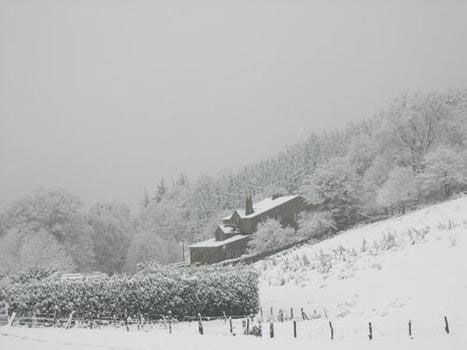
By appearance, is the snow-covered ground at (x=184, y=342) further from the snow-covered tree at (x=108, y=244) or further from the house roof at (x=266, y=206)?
the house roof at (x=266, y=206)

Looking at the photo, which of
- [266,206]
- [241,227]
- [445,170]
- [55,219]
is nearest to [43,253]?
[55,219]

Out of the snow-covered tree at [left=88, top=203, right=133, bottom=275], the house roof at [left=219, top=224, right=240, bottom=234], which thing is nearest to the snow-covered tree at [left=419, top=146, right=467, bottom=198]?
the house roof at [left=219, top=224, right=240, bottom=234]

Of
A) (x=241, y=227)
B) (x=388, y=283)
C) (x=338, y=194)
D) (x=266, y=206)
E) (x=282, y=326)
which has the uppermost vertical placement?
(x=266, y=206)

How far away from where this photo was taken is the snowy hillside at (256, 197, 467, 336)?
1398 cm

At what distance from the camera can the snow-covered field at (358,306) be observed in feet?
41.2

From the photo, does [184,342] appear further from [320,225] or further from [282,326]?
[320,225]

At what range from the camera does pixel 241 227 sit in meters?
69.1

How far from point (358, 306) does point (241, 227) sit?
52.8 m

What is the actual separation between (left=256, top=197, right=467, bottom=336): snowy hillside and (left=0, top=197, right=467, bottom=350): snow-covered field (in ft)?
0.12

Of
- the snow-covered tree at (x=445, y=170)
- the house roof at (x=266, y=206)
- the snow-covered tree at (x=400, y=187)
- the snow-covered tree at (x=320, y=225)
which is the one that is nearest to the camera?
the snow-covered tree at (x=445, y=170)

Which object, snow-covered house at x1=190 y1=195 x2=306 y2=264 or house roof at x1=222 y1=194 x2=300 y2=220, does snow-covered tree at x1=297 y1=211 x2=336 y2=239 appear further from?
house roof at x1=222 y1=194 x2=300 y2=220

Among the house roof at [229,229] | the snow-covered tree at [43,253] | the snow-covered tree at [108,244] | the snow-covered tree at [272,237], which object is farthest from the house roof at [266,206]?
the snow-covered tree at [43,253]

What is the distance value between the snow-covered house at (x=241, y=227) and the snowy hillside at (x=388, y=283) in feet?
120

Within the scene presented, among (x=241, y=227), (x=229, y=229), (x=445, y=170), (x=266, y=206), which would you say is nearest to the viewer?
(x=445, y=170)
